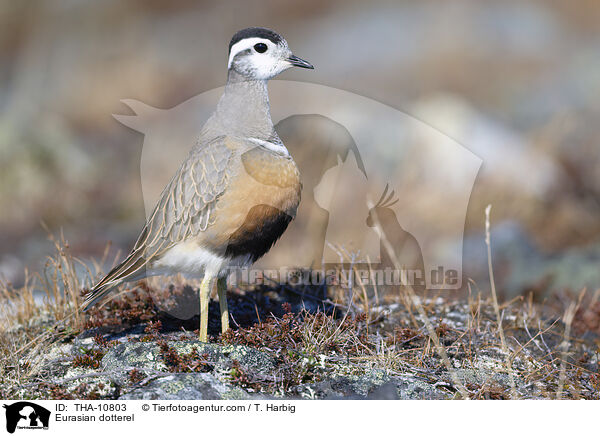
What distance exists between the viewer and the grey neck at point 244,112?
16.7ft

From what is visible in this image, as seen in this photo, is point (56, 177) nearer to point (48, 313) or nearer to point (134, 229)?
point (134, 229)

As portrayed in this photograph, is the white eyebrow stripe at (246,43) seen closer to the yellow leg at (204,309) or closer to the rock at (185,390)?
the yellow leg at (204,309)

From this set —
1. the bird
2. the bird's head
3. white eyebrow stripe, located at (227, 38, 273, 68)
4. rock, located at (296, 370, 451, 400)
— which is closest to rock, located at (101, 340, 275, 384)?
the bird

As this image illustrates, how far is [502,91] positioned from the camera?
1112cm

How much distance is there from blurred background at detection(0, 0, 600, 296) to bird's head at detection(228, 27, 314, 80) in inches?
169

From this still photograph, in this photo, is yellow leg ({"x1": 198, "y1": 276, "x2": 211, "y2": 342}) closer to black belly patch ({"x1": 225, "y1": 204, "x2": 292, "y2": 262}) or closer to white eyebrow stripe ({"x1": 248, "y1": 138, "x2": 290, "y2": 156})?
black belly patch ({"x1": 225, "y1": 204, "x2": 292, "y2": 262})

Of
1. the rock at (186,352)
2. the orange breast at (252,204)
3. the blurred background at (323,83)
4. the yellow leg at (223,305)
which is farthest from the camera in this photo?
the blurred background at (323,83)

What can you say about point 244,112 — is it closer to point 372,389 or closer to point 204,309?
point 204,309

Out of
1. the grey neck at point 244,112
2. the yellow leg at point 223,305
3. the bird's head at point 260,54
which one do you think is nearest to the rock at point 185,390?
the yellow leg at point 223,305

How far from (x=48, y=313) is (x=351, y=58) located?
275 inches

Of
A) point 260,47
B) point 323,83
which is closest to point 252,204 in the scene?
point 260,47

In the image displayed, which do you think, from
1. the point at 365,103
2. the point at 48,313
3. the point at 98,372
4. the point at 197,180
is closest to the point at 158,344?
the point at 98,372

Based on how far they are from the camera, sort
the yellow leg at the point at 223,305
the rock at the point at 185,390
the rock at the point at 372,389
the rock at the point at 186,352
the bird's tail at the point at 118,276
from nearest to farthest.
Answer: the rock at the point at 185,390 < the rock at the point at 372,389 < the rock at the point at 186,352 < the bird's tail at the point at 118,276 < the yellow leg at the point at 223,305
